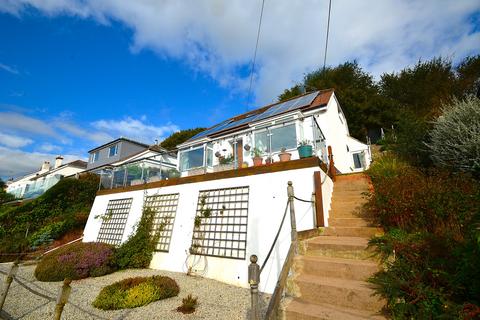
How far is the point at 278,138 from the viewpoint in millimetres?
9250

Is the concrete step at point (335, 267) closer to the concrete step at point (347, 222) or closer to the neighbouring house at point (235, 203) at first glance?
the neighbouring house at point (235, 203)

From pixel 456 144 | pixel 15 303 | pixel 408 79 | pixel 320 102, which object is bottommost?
pixel 15 303

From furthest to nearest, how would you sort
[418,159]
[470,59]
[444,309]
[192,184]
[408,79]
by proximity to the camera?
[408,79], [470,59], [192,184], [418,159], [444,309]

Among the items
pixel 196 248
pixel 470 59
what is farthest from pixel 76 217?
pixel 470 59

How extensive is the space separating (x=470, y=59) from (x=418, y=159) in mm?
24080

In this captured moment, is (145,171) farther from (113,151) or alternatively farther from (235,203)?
(113,151)

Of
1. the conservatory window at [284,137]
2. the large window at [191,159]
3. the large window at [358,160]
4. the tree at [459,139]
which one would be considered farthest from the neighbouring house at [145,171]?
the large window at [358,160]

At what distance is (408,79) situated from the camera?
2600 centimetres

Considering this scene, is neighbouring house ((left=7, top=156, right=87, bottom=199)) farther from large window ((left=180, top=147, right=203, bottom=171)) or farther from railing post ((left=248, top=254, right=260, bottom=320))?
railing post ((left=248, top=254, right=260, bottom=320))

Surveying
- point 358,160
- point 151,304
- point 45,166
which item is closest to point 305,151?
point 151,304

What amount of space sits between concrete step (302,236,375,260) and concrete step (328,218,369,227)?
68cm

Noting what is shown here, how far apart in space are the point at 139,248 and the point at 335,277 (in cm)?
825

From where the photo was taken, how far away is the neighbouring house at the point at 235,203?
686 cm

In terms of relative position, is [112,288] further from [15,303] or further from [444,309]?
[444,309]
